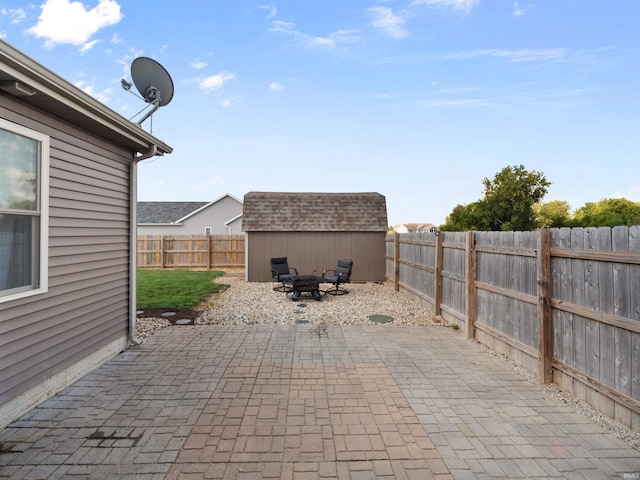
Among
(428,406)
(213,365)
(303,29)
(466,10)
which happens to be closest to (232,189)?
(303,29)

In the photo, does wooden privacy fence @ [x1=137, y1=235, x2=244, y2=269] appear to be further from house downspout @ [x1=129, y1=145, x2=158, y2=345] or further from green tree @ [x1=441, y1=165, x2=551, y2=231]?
green tree @ [x1=441, y1=165, x2=551, y2=231]

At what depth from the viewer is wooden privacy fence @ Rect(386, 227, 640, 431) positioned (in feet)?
9.03

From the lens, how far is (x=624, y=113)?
1017 centimetres

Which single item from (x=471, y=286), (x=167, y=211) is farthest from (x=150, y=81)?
(x=167, y=211)

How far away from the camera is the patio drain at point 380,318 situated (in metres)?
6.69

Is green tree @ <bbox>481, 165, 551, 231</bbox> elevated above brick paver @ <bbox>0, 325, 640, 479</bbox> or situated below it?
above

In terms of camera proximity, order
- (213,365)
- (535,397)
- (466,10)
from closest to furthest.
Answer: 1. (535,397)
2. (213,365)
3. (466,10)

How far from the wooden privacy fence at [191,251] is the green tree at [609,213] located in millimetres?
32280

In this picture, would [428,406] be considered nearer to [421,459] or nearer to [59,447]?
[421,459]

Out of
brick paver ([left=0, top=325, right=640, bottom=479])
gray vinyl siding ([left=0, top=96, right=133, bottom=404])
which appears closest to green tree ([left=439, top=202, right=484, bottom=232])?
brick paver ([left=0, top=325, right=640, bottom=479])

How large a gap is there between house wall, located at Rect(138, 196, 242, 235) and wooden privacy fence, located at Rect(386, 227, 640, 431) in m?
22.9

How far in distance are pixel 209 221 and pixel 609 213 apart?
45799 mm

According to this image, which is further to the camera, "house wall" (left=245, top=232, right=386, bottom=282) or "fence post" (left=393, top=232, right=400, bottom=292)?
"house wall" (left=245, top=232, right=386, bottom=282)

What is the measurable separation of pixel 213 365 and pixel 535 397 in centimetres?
390
